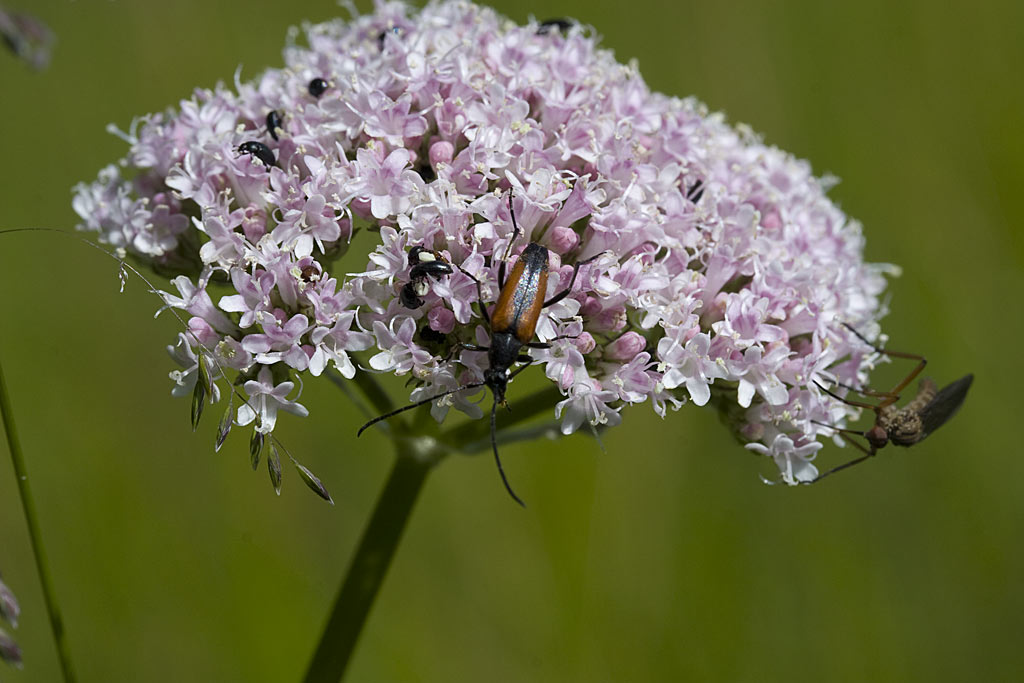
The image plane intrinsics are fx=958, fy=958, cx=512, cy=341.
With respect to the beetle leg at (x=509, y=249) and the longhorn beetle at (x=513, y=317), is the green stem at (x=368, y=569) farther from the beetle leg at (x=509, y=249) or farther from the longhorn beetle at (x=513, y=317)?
the beetle leg at (x=509, y=249)

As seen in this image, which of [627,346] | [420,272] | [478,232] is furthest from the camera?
[627,346]

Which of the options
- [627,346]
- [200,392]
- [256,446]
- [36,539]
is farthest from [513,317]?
[36,539]

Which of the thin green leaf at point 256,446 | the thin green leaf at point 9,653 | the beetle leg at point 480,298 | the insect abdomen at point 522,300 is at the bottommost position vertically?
the thin green leaf at point 9,653

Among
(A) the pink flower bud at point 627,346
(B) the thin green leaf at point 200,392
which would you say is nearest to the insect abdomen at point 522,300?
(A) the pink flower bud at point 627,346

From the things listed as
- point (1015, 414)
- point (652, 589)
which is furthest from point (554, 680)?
point (1015, 414)

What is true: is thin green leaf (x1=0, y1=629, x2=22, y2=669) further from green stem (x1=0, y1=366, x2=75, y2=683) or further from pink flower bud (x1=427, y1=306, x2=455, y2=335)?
pink flower bud (x1=427, y1=306, x2=455, y2=335)

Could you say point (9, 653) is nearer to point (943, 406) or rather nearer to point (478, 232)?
point (478, 232)
